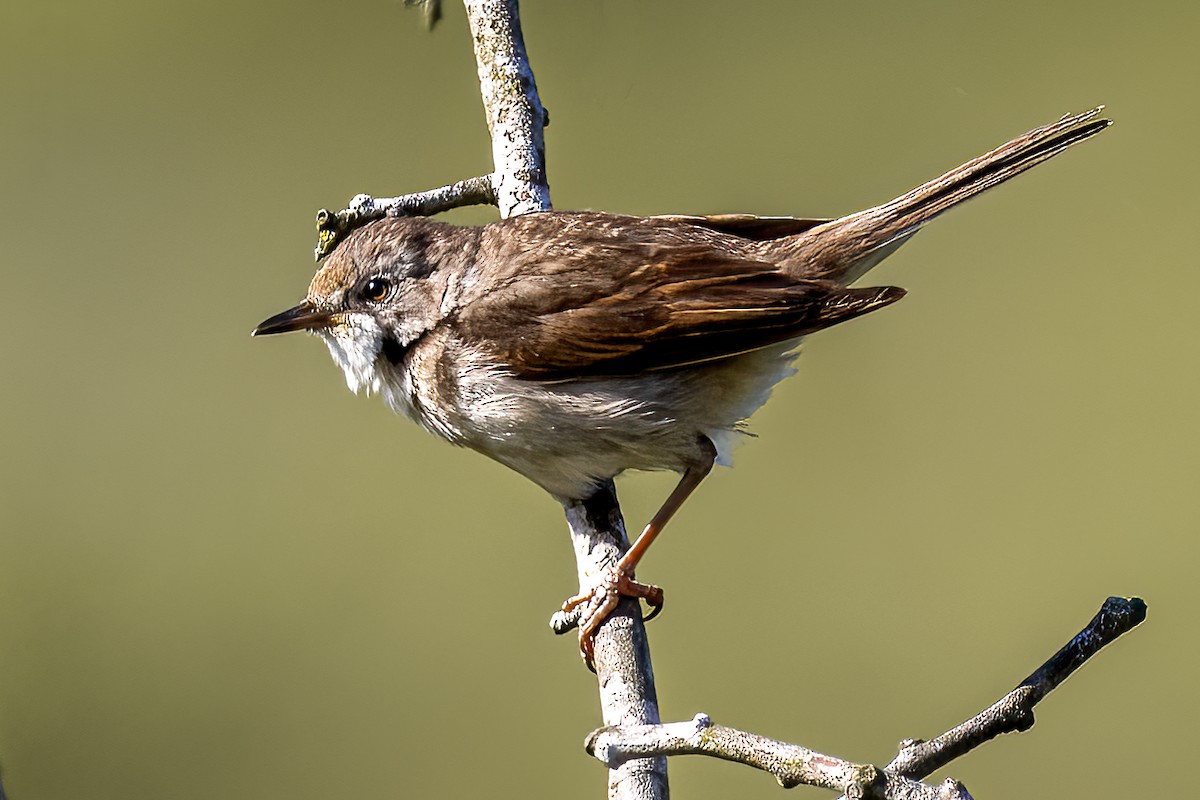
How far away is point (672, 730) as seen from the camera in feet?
7.63

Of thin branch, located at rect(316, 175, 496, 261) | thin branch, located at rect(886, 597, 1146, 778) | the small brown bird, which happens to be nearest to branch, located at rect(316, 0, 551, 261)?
thin branch, located at rect(316, 175, 496, 261)

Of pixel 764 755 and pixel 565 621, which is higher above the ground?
pixel 565 621

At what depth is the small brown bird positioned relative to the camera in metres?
3.56

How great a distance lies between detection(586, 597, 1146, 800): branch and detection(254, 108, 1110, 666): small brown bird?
133 centimetres

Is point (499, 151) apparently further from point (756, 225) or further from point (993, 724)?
point (993, 724)

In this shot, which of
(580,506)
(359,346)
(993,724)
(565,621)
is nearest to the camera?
(993,724)

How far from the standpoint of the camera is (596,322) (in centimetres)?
354

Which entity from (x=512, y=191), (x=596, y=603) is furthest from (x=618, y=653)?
(x=512, y=191)

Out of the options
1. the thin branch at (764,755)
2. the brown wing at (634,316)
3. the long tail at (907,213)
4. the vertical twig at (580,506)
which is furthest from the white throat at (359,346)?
the thin branch at (764,755)

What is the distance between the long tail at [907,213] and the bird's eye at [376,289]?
1.30 meters

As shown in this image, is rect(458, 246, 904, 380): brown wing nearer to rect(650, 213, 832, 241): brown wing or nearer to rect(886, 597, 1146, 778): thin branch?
rect(650, 213, 832, 241): brown wing

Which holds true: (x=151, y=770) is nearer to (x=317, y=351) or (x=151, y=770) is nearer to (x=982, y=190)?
(x=317, y=351)

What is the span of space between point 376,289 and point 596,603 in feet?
4.07

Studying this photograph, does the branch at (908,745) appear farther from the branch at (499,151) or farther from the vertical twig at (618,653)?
the branch at (499,151)
